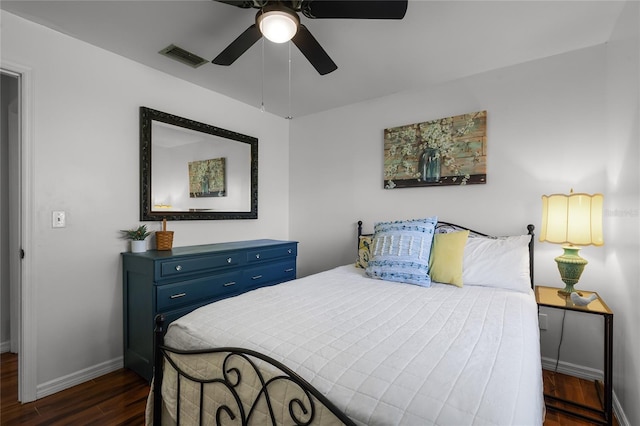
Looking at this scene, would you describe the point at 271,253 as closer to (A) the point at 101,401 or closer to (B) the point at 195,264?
(B) the point at 195,264

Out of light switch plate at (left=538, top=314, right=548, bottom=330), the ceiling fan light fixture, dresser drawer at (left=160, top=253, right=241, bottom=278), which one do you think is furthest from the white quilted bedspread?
the ceiling fan light fixture

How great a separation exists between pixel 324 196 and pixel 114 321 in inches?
92.3

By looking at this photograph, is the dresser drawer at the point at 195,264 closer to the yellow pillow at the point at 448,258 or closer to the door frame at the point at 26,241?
the door frame at the point at 26,241

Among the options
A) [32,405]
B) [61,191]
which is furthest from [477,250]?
[32,405]

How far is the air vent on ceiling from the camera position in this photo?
2.32 meters

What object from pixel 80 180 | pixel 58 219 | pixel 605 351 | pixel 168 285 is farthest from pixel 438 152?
pixel 58 219

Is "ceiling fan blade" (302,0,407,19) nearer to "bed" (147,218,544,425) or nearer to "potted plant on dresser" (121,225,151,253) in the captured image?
"bed" (147,218,544,425)

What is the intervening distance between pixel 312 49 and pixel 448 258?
5.45 feet

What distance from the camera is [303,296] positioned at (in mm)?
1821

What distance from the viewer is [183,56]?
2.43 meters

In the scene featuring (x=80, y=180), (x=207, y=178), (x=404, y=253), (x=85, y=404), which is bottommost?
(x=85, y=404)

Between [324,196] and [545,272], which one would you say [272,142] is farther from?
[545,272]

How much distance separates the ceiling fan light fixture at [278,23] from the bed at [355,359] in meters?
1.42

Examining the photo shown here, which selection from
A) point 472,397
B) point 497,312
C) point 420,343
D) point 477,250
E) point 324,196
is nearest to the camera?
point 472,397
